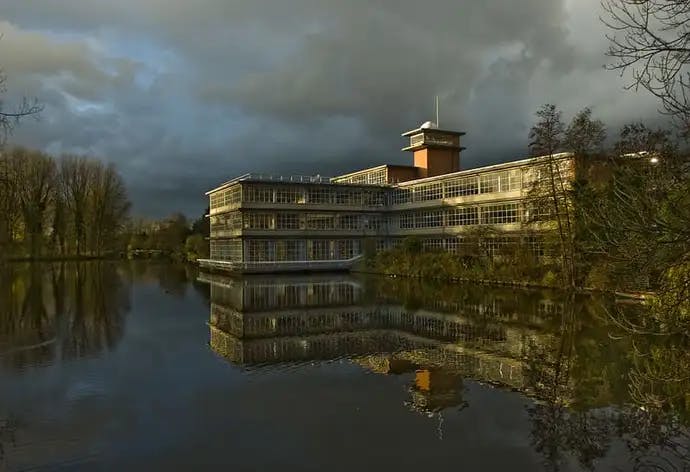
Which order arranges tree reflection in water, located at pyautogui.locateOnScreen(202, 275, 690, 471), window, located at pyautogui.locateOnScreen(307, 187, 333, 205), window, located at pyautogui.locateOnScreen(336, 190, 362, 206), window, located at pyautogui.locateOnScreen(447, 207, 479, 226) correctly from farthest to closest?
window, located at pyautogui.locateOnScreen(336, 190, 362, 206) → window, located at pyautogui.locateOnScreen(307, 187, 333, 205) → window, located at pyautogui.locateOnScreen(447, 207, 479, 226) → tree reflection in water, located at pyautogui.locateOnScreen(202, 275, 690, 471)

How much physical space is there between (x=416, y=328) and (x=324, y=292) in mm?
15349

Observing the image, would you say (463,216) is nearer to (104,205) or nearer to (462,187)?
(462,187)

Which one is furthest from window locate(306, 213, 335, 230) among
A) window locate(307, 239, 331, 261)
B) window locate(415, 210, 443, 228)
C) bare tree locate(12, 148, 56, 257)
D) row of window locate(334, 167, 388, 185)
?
bare tree locate(12, 148, 56, 257)

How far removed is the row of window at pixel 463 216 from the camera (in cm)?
4647

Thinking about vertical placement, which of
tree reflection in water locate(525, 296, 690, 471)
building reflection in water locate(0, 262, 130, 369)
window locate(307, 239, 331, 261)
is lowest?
tree reflection in water locate(525, 296, 690, 471)

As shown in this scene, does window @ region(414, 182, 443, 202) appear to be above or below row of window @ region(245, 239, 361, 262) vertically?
above

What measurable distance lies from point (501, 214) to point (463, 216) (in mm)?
4821

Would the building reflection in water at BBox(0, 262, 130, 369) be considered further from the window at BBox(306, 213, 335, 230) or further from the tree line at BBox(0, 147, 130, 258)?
the tree line at BBox(0, 147, 130, 258)

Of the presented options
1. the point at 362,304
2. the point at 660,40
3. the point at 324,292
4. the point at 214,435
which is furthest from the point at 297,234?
the point at 660,40

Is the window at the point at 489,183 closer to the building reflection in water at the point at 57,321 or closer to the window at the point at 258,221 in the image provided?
the window at the point at 258,221

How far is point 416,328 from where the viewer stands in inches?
786

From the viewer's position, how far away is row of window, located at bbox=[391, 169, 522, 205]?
153 ft

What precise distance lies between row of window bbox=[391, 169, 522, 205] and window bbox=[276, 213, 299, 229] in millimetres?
11314

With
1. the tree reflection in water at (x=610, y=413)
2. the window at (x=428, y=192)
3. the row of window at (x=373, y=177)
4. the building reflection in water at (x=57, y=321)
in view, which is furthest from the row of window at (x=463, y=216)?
the tree reflection in water at (x=610, y=413)
